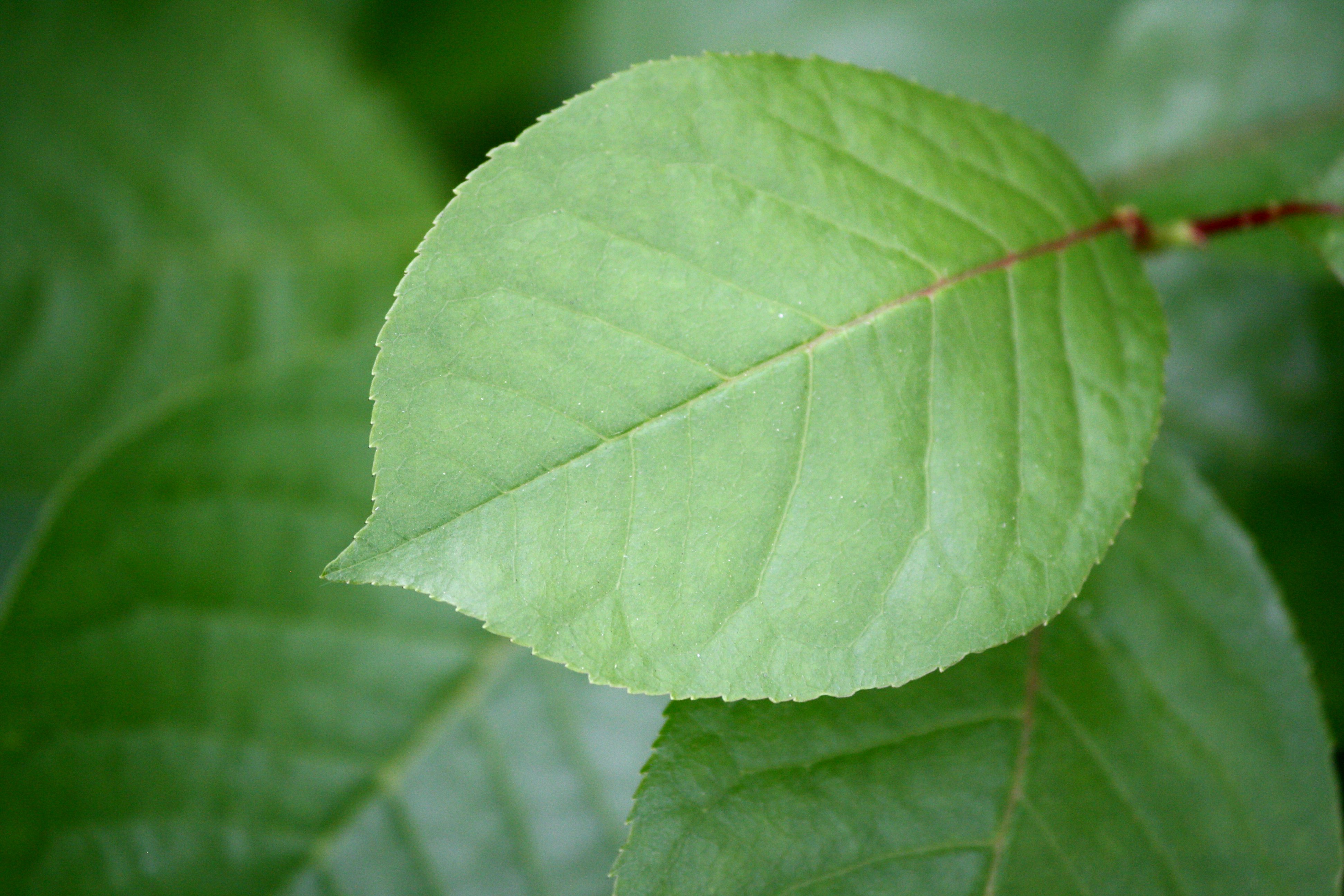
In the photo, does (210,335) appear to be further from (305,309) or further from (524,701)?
(524,701)

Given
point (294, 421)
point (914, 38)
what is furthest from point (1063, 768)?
point (914, 38)

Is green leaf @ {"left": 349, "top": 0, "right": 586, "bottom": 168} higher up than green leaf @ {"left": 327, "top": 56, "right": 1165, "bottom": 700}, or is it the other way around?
green leaf @ {"left": 349, "top": 0, "right": 586, "bottom": 168}

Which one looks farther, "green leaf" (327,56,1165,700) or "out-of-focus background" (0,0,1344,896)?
"out-of-focus background" (0,0,1344,896)

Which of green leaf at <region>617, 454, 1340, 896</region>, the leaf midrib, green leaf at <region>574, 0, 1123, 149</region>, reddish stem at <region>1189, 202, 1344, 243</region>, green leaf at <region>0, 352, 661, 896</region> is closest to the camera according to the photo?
the leaf midrib

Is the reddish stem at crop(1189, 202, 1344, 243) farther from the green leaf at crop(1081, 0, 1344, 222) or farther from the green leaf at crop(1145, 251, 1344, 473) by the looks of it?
the green leaf at crop(1145, 251, 1344, 473)

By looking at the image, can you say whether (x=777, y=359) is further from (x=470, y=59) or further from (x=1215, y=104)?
(x=470, y=59)

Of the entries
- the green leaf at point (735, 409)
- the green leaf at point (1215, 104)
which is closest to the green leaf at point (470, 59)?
the green leaf at point (1215, 104)

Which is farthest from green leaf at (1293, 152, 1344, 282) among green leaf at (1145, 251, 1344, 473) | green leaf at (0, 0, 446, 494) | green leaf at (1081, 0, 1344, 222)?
green leaf at (0, 0, 446, 494)

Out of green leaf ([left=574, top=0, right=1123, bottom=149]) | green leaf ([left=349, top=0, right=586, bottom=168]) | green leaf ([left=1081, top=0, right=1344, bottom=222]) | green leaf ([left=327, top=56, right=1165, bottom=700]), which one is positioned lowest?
green leaf ([left=327, top=56, right=1165, bottom=700])
